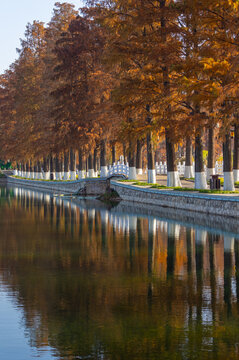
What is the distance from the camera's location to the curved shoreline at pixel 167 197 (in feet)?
97.9

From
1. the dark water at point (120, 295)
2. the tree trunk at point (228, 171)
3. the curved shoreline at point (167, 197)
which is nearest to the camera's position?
the dark water at point (120, 295)

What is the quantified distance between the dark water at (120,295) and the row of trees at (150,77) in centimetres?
988

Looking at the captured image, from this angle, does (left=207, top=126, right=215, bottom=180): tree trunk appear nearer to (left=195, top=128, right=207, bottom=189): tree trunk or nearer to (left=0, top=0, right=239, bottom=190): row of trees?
(left=0, top=0, right=239, bottom=190): row of trees

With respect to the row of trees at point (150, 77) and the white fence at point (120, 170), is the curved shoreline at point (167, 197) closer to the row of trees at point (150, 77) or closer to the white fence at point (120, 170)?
the white fence at point (120, 170)

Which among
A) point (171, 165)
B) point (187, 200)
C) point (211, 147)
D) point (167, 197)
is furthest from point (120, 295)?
point (211, 147)

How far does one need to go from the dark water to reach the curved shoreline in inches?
179

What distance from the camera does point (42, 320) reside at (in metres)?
11.5

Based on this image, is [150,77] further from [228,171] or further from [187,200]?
[187,200]

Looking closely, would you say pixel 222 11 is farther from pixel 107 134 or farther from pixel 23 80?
pixel 23 80

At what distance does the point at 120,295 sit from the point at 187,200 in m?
20.8

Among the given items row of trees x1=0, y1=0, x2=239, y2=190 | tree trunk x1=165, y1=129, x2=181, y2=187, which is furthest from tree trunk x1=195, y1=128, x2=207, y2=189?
tree trunk x1=165, y1=129, x2=181, y2=187

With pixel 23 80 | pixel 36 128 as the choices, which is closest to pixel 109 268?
pixel 36 128

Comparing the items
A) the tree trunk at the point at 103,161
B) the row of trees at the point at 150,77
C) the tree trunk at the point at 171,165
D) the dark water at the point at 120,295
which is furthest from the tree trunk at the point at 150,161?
the dark water at the point at 120,295

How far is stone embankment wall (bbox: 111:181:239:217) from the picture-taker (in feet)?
96.6
